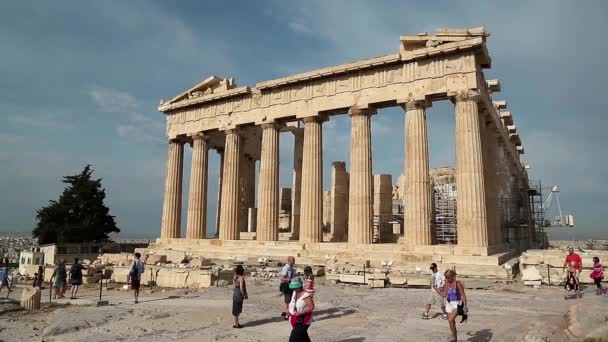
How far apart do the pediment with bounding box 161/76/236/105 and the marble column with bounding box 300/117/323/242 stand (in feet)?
26.9

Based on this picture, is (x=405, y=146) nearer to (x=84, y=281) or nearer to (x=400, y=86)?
(x=400, y=86)

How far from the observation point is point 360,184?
23188 millimetres

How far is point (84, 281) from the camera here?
64.4ft

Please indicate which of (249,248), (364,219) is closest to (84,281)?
(249,248)

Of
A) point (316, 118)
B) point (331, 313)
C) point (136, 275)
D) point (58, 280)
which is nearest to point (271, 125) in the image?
point (316, 118)

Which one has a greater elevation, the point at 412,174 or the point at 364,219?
the point at 412,174

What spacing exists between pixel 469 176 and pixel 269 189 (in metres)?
11.8

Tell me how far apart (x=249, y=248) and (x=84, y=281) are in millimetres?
9215

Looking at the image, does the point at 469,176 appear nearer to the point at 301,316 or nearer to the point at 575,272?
the point at 575,272

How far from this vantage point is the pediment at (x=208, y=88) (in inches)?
1215

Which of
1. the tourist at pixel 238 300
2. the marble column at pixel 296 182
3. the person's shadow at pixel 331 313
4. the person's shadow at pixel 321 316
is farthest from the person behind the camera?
the marble column at pixel 296 182

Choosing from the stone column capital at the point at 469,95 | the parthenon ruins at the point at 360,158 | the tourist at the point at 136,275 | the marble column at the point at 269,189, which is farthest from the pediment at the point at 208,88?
the tourist at the point at 136,275

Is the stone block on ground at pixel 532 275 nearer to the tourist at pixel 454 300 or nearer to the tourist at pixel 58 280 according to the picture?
the tourist at pixel 454 300

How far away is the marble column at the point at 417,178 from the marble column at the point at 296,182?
9.26m
